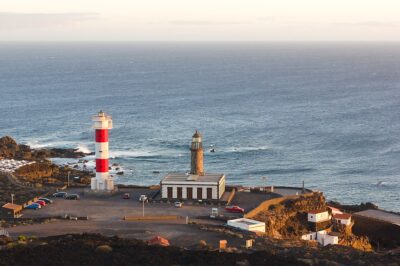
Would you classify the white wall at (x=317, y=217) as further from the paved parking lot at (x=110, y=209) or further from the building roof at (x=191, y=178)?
the building roof at (x=191, y=178)

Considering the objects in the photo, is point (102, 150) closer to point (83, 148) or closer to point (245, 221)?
point (245, 221)

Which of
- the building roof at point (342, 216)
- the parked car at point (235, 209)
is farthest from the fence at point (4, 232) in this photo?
the building roof at point (342, 216)

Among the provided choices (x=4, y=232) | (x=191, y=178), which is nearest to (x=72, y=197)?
(x=191, y=178)

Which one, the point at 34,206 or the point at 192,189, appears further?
the point at 192,189

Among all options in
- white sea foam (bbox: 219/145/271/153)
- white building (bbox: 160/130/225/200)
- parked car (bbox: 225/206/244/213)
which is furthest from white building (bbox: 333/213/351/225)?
white sea foam (bbox: 219/145/271/153)

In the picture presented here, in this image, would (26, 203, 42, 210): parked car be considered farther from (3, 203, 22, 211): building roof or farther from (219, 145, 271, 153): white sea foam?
(219, 145, 271, 153): white sea foam
